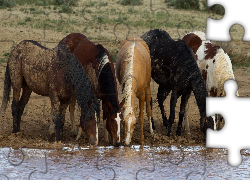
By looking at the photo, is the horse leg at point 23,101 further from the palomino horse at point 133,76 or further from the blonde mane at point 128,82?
the blonde mane at point 128,82

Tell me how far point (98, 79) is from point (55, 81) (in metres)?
0.82

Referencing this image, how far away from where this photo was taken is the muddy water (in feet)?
26.7

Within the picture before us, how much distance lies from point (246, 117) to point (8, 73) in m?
5.26

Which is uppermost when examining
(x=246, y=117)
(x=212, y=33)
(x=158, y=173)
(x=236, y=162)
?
(x=212, y=33)

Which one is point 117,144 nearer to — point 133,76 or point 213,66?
point 133,76

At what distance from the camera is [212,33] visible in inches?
292

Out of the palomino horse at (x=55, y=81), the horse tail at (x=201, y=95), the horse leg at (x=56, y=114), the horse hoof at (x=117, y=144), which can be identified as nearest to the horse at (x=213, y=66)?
the horse tail at (x=201, y=95)

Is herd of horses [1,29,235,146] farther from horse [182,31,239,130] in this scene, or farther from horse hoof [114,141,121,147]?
horse [182,31,239,130]

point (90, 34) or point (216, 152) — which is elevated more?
point (90, 34)

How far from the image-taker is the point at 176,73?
33.4 ft

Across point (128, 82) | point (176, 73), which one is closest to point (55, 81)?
point (128, 82)

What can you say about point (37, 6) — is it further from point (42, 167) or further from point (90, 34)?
point (42, 167)

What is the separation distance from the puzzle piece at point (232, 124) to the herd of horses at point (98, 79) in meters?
2.27

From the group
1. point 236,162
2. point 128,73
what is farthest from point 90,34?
point 236,162
